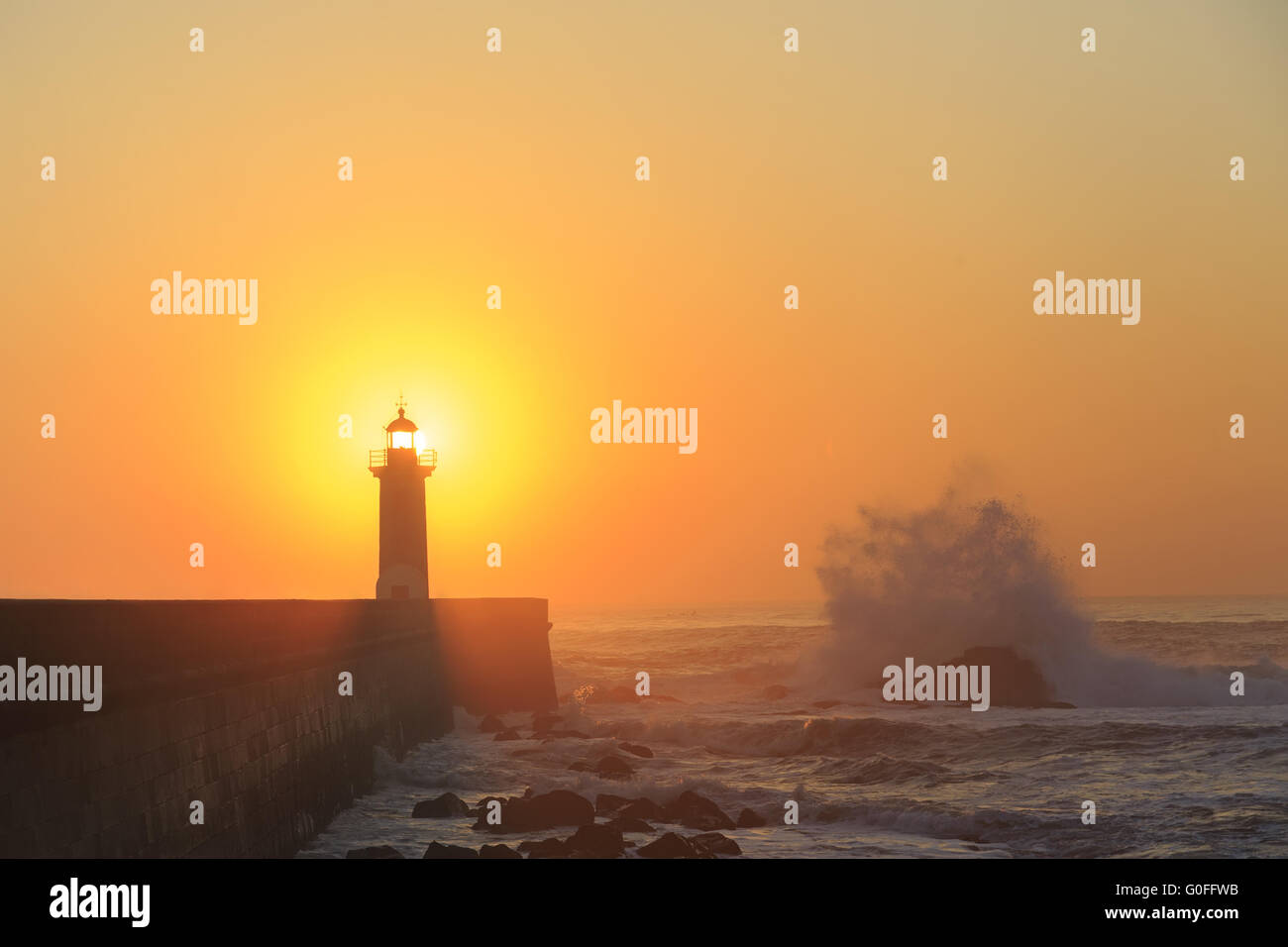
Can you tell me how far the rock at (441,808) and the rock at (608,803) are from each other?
4.30 ft

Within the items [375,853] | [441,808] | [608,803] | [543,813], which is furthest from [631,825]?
[375,853]

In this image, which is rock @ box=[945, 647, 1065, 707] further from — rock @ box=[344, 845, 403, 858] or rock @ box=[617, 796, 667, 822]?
rock @ box=[344, 845, 403, 858]

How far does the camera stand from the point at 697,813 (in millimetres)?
12727

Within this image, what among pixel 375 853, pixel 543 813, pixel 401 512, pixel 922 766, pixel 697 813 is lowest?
pixel 922 766

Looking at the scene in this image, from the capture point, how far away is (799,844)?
11.8 metres

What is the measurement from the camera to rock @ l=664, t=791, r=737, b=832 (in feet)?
41.0

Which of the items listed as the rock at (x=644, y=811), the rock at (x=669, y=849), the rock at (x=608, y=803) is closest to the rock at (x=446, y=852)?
the rock at (x=669, y=849)

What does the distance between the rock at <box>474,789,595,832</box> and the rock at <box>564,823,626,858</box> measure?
58.7 inches

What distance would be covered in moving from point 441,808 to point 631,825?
2.26m

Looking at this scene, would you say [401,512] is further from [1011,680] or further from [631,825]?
[631,825]

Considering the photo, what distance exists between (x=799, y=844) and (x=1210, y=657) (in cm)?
3084

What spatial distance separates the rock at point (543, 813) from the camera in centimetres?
1209

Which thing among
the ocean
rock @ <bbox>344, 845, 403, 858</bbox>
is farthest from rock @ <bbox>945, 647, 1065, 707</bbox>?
rock @ <bbox>344, 845, 403, 858</bbox>
